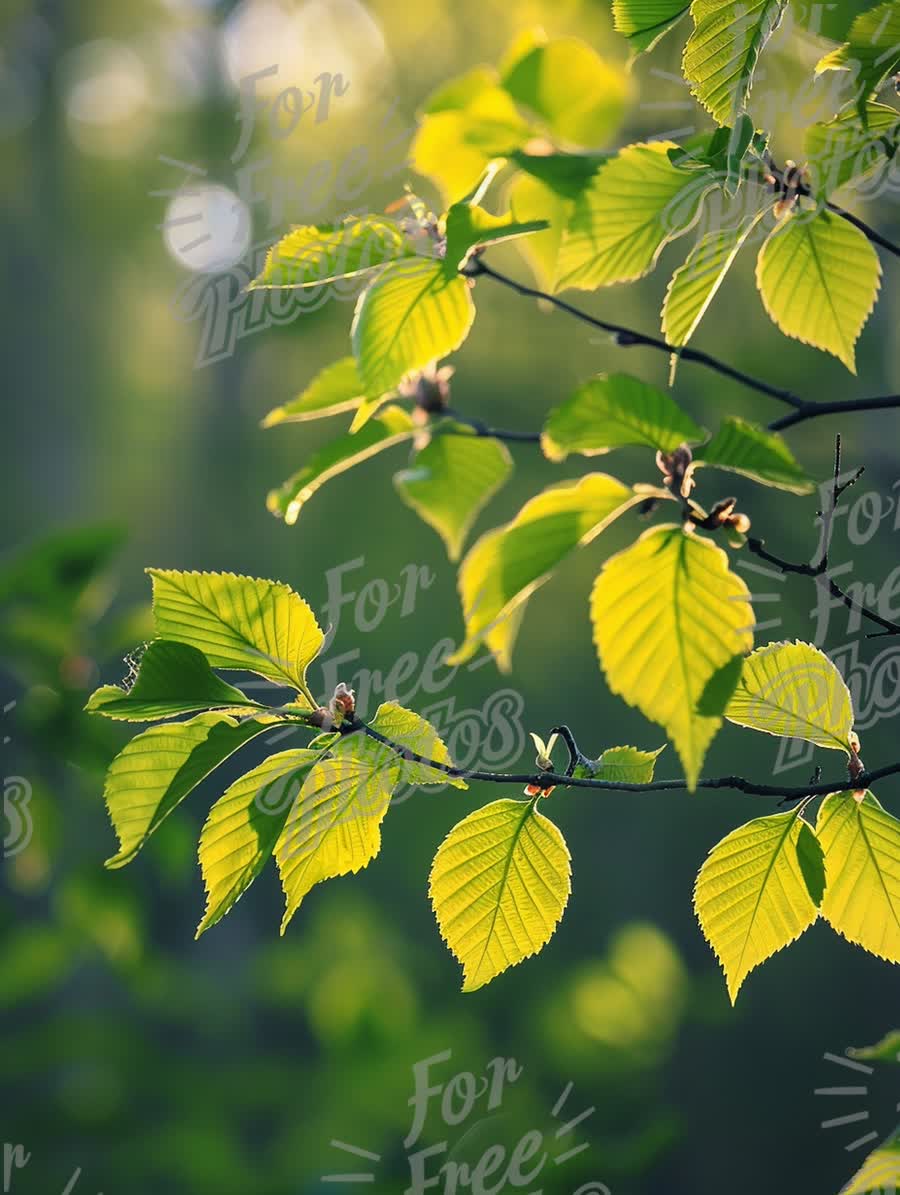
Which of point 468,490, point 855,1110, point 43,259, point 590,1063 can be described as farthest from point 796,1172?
point 43,259

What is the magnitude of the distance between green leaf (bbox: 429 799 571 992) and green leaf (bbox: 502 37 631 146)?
38 centimetres

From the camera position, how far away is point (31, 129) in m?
4.80

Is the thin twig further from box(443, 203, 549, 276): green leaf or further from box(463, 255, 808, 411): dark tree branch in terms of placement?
box(443, 203, 549, 276): green leaf

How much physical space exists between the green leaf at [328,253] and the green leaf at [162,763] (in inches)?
7.3

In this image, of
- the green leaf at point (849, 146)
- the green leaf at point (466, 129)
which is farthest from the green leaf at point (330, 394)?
the green leaf at point (849, 146)

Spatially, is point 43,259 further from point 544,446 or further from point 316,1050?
point 544,446

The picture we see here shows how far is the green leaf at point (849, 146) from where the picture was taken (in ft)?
1.29

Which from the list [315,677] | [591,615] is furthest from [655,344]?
[315,677]

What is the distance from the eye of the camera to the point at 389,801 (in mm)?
421

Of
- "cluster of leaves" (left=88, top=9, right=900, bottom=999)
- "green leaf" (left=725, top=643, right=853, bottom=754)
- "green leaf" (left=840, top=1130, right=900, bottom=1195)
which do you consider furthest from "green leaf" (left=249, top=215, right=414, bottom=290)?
"green leaf" (left=840, top=1130, right=900, bottom=1195)

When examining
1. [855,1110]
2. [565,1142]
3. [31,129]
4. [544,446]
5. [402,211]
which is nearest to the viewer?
[544,446]

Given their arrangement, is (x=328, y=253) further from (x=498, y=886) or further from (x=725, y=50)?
(x=498, y=886)

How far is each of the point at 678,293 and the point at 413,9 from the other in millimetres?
3052

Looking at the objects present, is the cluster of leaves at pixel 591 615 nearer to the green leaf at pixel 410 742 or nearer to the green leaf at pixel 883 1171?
the green leaf at pixel 410 742
